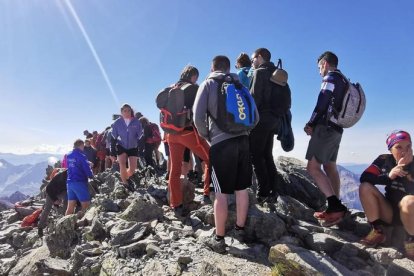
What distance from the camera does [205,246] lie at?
21.4 feet

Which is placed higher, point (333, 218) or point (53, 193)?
point (333, 218)

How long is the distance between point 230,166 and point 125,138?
7506mm

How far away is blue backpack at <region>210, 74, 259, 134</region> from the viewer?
594cm

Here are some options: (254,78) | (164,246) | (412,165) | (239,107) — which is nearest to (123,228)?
(164,246)

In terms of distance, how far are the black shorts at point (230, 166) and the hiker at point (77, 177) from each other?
8.58 m

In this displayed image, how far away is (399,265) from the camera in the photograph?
530cm

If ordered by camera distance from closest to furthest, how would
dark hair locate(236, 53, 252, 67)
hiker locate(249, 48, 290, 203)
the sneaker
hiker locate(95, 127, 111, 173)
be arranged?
1. hiker locate(249, 48, 290, 203)
2. dark hair locate(236, 53, 252, 67)
3. the sneaker
4. hiker locate(95, 127, 111, 173)

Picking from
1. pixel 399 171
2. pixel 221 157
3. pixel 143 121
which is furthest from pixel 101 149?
pixel 399 171

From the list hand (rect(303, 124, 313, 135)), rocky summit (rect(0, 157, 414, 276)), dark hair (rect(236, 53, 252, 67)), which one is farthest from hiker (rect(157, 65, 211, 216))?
hand (rect(303, 124, 313, 135))

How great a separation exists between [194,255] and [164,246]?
871 millimetres

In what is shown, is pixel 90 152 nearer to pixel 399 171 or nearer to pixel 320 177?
pixel 320 177

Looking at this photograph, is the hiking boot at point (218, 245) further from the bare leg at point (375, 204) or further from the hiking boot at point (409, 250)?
the hiking boot at point (409, 250)

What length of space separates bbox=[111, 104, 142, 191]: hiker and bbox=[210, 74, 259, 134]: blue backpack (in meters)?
7.24

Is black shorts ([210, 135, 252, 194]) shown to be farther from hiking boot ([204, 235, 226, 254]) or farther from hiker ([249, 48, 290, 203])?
hiker ([249, 48, 290, 203])
